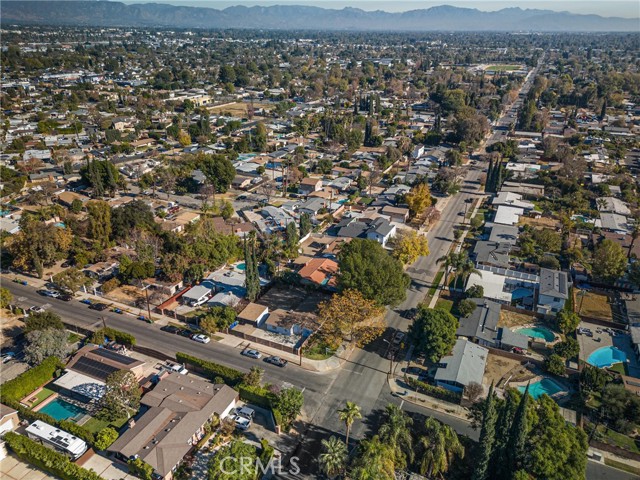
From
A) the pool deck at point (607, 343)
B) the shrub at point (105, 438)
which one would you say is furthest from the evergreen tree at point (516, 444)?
the shrub at point (105, 438)

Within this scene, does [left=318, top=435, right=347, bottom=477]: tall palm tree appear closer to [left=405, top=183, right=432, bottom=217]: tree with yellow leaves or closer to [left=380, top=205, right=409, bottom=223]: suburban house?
[left=380, top=205, right=409, bottom=223]: suburban house

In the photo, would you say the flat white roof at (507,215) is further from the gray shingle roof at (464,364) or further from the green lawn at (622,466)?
the green lawn at (622,466)

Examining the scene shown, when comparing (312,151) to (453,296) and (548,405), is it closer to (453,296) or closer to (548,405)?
(453,296)

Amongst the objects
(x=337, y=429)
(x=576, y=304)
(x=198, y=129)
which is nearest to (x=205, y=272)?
(x=337, y=429)

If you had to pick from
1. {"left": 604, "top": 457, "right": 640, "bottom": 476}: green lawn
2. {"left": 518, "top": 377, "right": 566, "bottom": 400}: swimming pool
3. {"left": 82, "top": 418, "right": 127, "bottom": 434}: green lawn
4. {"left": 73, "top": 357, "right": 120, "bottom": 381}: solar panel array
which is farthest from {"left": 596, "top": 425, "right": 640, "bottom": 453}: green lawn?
{"left": 73, "top": 357, "right": 120, "bottom": 381}: solar panel array

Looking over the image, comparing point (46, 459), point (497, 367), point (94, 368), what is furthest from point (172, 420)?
point (497, 367)
